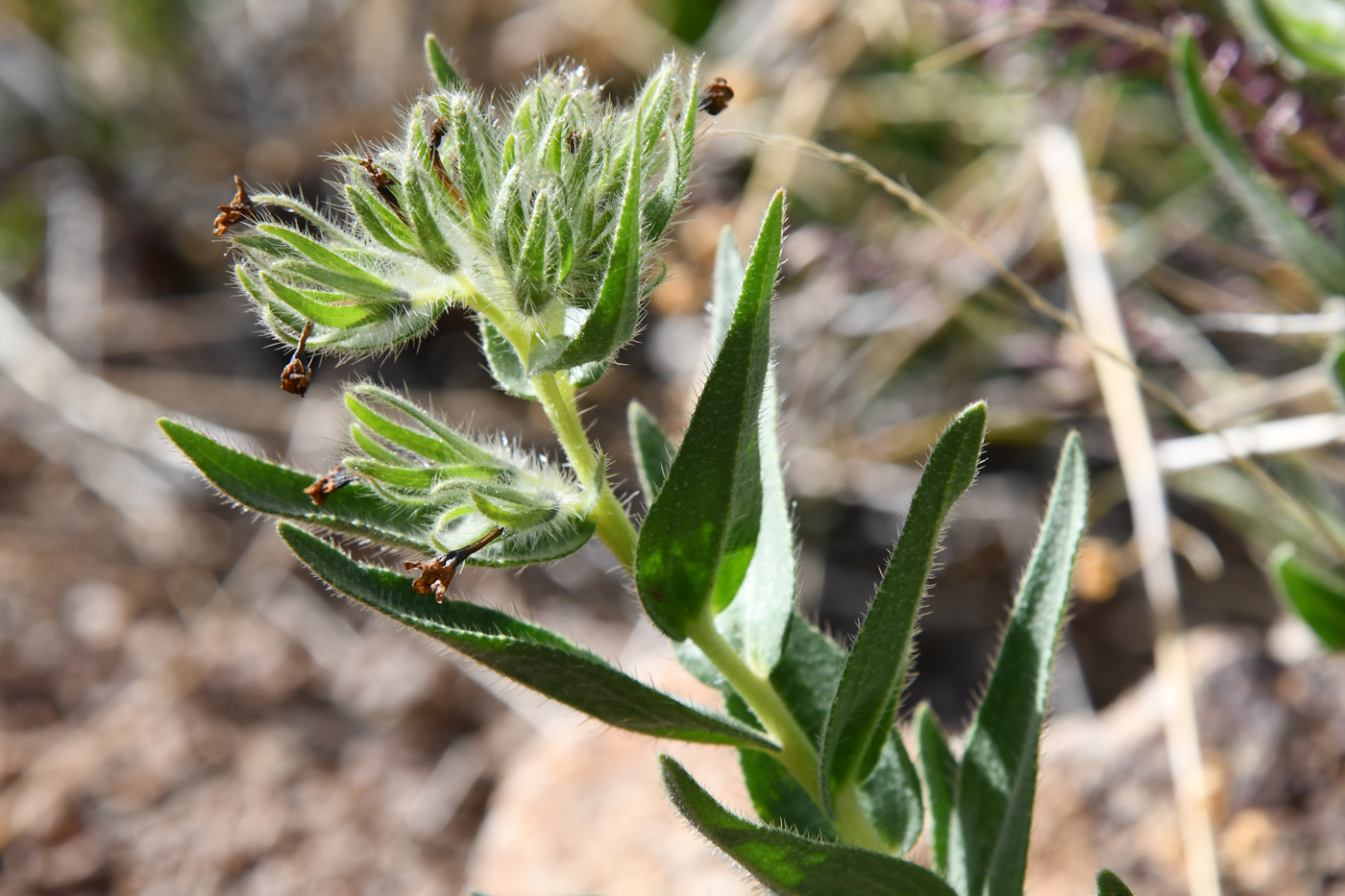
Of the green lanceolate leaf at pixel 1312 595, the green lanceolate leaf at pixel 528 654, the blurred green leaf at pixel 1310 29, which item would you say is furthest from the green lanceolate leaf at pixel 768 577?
the blurred green leaf at pixel 1310 29

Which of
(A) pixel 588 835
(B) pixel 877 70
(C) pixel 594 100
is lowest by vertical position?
(A) pixel 588 835

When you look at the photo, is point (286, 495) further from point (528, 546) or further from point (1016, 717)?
point (1016, 717)

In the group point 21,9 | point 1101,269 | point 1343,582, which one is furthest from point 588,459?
point 21,9

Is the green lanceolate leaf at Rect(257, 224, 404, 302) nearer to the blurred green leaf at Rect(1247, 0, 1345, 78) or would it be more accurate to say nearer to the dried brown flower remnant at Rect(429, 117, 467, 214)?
the dried brown flower remnant at Rect(429, 117, 467, 214)

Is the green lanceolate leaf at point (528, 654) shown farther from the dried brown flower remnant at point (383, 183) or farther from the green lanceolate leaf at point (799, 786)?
the dried brown flower remnant at point (383, 183)

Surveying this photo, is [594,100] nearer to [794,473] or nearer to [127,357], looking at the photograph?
[794,473]

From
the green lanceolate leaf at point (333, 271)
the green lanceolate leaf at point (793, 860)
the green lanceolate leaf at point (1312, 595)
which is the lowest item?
the green lanceolate leaf at point (793, 860)

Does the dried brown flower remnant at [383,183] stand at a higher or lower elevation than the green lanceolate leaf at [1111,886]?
higher
